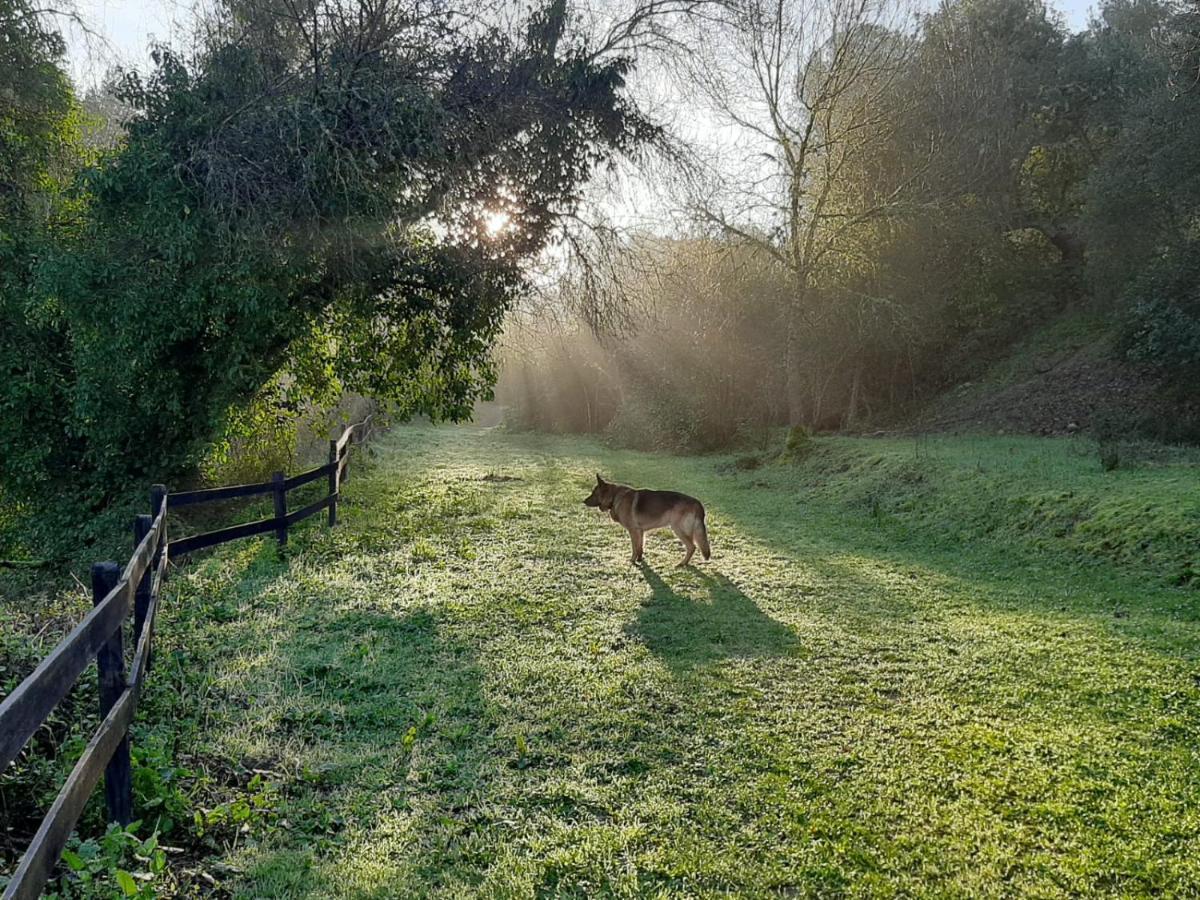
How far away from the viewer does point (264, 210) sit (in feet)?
30.5

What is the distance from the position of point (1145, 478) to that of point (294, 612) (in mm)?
10755

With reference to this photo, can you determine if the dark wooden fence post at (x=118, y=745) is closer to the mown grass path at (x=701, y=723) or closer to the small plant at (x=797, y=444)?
the mown grass path at (x=701, y=723)

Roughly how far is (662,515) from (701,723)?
13.3 ft

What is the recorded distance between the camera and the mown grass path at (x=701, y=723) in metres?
3.17

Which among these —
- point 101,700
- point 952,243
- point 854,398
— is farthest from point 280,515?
point 952,243

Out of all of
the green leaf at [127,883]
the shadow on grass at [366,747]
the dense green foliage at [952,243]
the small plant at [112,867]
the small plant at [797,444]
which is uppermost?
the dense green foliage at [952,243]

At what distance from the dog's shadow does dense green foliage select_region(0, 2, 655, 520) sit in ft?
20.4

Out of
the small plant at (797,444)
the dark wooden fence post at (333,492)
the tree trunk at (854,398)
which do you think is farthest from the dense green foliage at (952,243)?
the dark wooden fence post at (333,492)

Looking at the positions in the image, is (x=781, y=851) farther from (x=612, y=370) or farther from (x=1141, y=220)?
(x=612, y=370)

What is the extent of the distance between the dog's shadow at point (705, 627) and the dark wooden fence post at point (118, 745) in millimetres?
3538

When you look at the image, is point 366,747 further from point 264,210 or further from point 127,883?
point 264,210

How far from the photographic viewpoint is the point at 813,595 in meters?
7.55

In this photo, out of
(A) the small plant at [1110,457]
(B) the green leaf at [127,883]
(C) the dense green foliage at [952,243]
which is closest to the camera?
(B) the green leaf at [127,883]

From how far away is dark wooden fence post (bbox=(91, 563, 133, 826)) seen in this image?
3.13 metres
